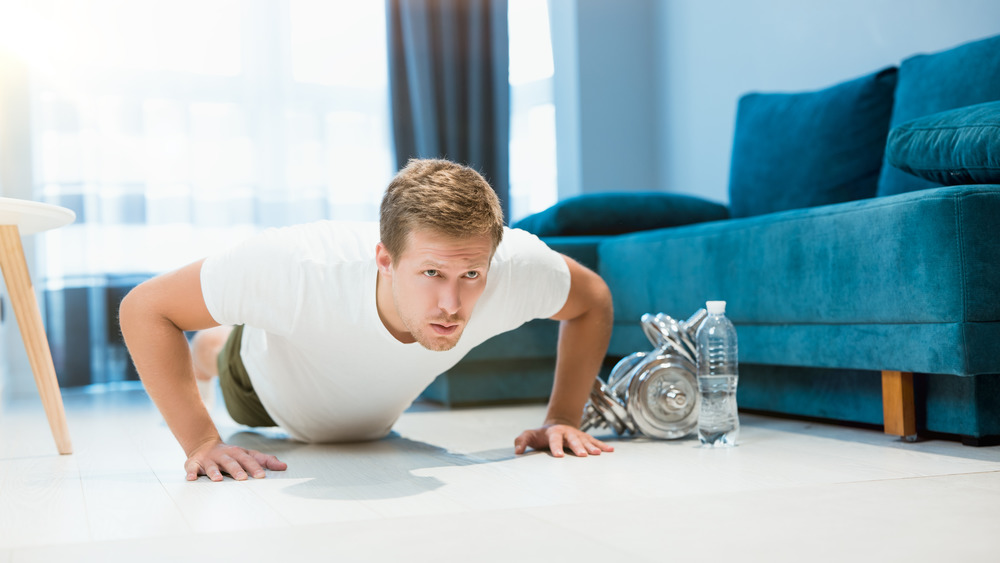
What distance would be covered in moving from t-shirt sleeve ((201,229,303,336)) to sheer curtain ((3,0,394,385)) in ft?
8.22

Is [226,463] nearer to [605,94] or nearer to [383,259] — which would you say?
[383,259]

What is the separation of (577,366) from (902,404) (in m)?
0.62

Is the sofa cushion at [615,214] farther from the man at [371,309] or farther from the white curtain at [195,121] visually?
the white curtain at [195,121]

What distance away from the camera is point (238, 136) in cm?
397

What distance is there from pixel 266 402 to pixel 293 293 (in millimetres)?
550

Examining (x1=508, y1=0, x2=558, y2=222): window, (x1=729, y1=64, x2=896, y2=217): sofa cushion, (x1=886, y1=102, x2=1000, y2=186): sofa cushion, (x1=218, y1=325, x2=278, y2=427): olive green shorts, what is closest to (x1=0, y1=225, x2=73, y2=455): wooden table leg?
(x1=218, y1=325, x2=278, y2=427): olive green shorts

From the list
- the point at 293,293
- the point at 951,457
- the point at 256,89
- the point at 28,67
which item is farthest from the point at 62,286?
the point at 951,457

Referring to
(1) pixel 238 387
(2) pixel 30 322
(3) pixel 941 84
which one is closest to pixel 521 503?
(1) pixel 238 387

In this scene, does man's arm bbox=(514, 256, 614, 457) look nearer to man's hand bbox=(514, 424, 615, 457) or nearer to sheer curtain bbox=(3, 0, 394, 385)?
man's hand bbox=(514, 424, 615, 457)

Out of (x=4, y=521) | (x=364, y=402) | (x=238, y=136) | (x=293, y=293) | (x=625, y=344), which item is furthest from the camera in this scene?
(x=238, y=136)

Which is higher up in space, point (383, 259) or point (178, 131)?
point (178, 131)

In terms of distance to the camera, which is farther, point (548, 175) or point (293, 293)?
point (548, 175)

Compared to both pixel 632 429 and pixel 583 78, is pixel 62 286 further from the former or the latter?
pixel 632 429

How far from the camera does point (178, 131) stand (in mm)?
3877
